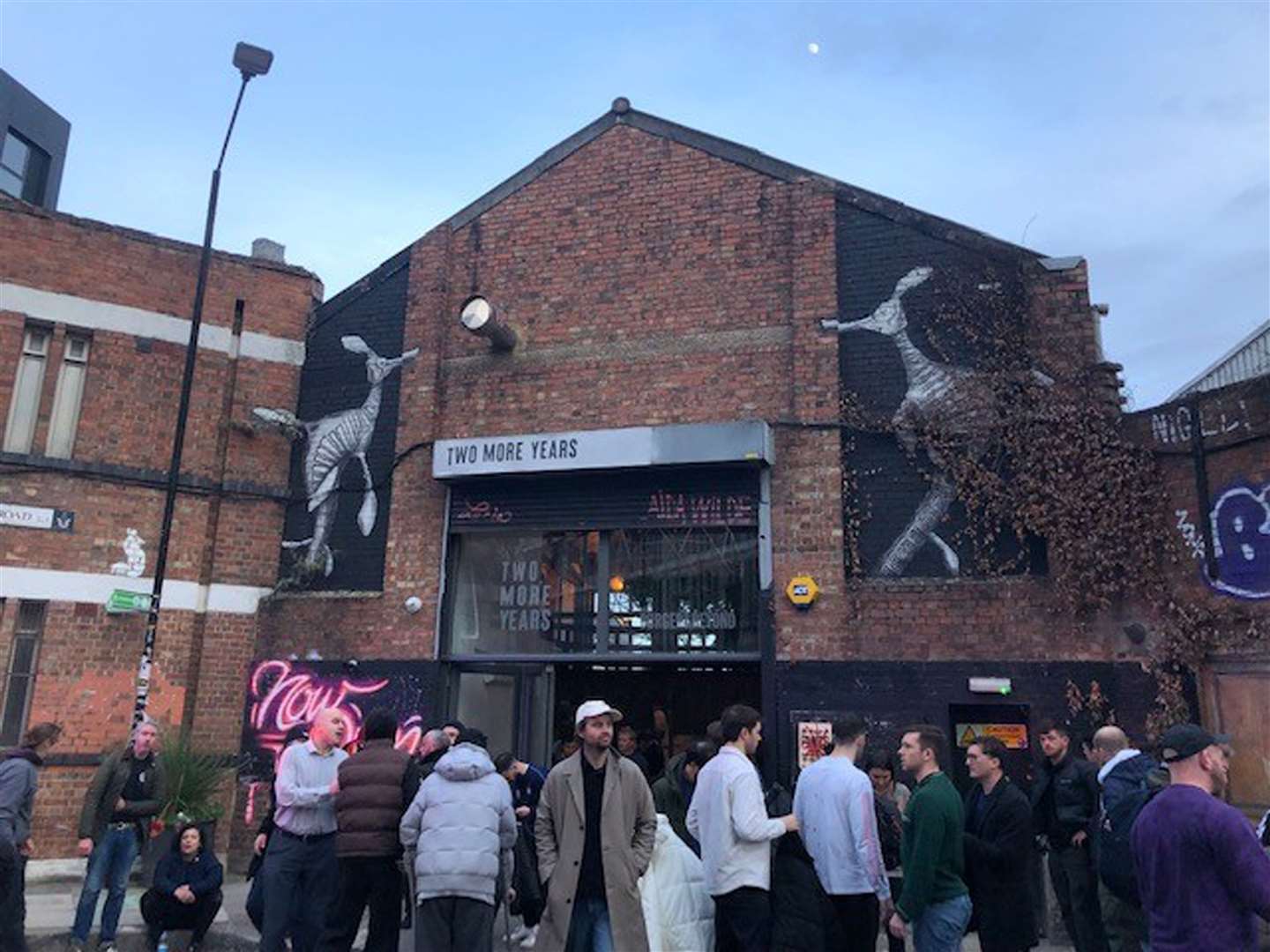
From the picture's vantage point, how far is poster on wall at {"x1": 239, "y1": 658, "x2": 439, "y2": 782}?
11.4 meters

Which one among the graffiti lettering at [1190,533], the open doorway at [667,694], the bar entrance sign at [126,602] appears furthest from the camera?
the open doorway at [667,694]

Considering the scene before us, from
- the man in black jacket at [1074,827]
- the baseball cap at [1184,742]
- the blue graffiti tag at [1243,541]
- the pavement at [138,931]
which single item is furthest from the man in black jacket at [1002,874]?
the blue graffiti tag at [1243,541]

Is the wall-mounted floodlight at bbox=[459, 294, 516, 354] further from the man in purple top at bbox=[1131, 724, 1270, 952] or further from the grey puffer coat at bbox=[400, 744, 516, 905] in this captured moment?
the man in purple top at bbox=[1131, 724, 1270, 952]

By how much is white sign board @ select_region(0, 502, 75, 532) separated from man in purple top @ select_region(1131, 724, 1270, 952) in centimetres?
1159

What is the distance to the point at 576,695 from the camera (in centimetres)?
1544

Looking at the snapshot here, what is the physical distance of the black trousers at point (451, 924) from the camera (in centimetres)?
519

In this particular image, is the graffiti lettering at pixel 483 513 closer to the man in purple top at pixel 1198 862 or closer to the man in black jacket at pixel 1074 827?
the man in black jacket at pixel 1074 827

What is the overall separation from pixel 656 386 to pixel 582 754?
6461 mm

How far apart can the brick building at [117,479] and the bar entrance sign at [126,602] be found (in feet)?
0.29

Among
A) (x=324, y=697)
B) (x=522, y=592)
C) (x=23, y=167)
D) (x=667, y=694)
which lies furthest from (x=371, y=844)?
(x=23, y=167)

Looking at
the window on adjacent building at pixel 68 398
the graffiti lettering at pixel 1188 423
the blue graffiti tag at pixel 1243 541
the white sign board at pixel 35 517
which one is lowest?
the blue graffiti tag at pixel 1243 541

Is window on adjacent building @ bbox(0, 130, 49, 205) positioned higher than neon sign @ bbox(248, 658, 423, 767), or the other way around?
window on adjacent building @ bbox(0, 130, 49, 205)

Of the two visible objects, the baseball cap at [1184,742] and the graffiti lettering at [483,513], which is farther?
the graffiti lettering at [483,513]

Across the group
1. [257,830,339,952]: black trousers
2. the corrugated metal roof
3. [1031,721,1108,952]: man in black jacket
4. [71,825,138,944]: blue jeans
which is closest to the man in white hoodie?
[1031,721,1108,952]: man in black jacket
